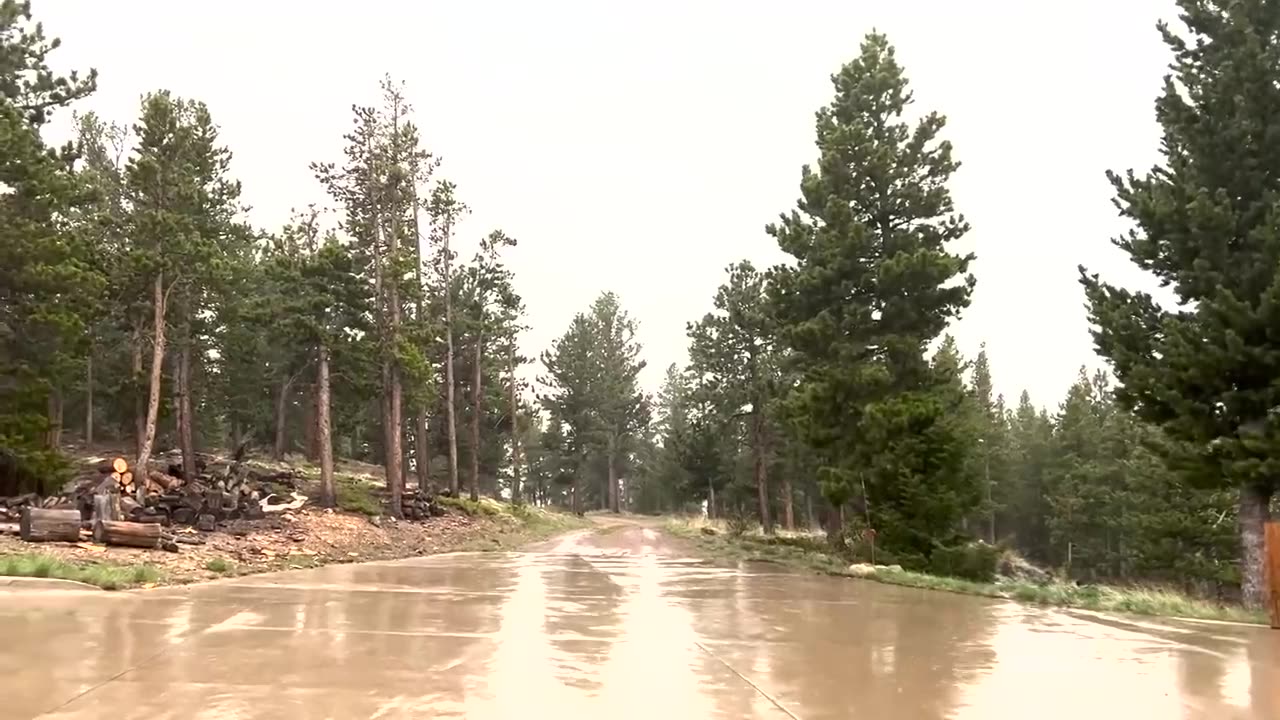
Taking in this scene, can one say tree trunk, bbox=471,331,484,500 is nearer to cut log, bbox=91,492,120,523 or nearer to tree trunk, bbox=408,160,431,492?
tree trunk, bbox=408,160,431,492

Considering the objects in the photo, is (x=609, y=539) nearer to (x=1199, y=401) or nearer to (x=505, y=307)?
(x=505, y=307)

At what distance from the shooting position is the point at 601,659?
828cm

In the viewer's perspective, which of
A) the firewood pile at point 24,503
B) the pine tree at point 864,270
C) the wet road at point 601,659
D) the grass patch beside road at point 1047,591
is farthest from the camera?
the pine tree at point 864,270

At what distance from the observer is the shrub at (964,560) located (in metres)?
20.9

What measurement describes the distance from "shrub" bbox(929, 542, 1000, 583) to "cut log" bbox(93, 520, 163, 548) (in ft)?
53.4

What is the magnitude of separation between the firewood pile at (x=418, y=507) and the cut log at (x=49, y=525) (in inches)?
638

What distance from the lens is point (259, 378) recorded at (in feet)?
165

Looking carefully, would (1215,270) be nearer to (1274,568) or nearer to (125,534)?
(1274,568)

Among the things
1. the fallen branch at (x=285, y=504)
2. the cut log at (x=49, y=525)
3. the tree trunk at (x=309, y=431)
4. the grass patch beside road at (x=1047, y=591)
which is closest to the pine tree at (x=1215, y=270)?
the grass patch beside road at (x=1047, y=591)

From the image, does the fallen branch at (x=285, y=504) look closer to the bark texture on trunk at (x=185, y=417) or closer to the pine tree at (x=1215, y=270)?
the bark texture on trunk at (x=185, y=417)

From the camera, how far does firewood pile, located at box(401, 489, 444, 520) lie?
3372cm

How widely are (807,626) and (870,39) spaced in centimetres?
1988

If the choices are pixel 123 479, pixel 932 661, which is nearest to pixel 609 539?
pixel 123 479

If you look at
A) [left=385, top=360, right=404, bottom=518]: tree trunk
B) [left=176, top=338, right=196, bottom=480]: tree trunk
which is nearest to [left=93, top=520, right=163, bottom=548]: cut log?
[left=176, top=338, right=196, bottom=480]: tree trunk
